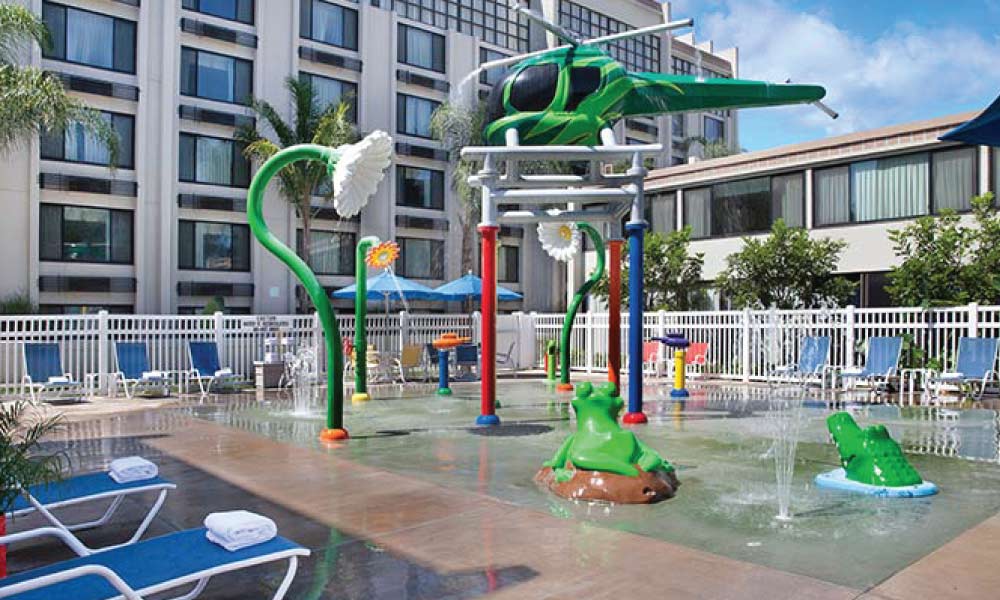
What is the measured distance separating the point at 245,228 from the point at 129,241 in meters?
4.11

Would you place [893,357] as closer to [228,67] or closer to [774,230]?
[774,230]

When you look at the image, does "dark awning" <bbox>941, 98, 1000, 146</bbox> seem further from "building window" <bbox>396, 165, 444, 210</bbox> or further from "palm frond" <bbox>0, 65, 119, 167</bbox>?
"building window" <bbox>396, 165, 444, 210</bbox>

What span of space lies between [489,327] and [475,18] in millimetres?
28184

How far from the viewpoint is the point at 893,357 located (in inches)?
603

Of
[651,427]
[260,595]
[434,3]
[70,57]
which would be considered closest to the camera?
[260,595]

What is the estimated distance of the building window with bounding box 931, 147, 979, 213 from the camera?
20719mm

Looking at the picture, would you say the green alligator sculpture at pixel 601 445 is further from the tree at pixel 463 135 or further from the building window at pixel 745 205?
the tree at pixel 463 135

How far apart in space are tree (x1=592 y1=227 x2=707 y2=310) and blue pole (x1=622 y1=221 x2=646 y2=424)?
1287 cm

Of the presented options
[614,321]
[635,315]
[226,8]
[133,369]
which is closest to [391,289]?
[133,369]

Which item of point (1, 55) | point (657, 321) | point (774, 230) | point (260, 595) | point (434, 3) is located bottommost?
point (260, 595)

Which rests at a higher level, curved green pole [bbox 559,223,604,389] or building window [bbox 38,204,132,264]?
building window [bbox 38,204,132,264]

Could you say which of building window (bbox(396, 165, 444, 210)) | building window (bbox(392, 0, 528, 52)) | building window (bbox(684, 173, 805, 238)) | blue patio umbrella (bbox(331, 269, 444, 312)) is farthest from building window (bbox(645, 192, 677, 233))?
building window (bbox(392, 0, 528, 52))

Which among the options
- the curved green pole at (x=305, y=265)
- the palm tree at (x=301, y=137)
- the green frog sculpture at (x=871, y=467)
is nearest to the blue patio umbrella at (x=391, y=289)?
the palm tree at (x=301, y=137)

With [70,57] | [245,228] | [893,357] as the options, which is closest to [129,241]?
[245,228]
